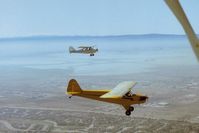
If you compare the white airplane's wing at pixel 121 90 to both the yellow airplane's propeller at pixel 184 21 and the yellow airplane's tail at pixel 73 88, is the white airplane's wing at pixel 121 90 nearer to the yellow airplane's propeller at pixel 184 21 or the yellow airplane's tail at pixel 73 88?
the yellow airplane's tail at pixel 73 88

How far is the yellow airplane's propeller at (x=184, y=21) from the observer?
3.05 metres

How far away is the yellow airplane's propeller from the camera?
10.0ft

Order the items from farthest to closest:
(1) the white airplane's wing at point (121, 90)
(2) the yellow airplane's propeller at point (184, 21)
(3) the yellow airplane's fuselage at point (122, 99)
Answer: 1. (3) the yellow airplane's fuselage at point (122, 99)
2. (1) the white airplane's wing at point (121, 90)
3. (2) the yellow airplane's propeller at point (184, 21)

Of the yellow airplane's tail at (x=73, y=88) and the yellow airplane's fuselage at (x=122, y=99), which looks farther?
the yellow airplane's tail at (x=73, y=88)

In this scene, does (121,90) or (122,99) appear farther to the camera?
Answer: (121,90)

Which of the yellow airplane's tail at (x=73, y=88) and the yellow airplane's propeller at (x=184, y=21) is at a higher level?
the yellow airplane's tail at (x=73, y=88)

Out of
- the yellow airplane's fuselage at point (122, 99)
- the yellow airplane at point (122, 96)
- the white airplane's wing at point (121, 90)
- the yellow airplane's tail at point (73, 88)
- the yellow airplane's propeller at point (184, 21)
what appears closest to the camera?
the yellow airplane's propeller at point (184, 21)

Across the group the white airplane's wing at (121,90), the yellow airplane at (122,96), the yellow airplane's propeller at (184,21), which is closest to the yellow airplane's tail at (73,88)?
the yellow airplane at (122,96)

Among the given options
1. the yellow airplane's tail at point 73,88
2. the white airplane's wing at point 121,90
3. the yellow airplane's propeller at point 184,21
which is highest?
the yellow airplane's tail at point 73,88

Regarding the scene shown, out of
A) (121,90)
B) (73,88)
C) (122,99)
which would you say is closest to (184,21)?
(122,99)

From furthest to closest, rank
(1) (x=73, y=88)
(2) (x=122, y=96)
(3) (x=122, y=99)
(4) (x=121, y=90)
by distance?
1. (1) (x=73, y=88)
2. (4) (x=121, y=90)
3. (3) (x=122, y=99)
4. (2) (x=122, y=96)

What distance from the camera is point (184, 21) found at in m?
3.14

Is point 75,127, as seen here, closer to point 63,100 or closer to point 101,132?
point 101,132

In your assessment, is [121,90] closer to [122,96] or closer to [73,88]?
[122,96]
